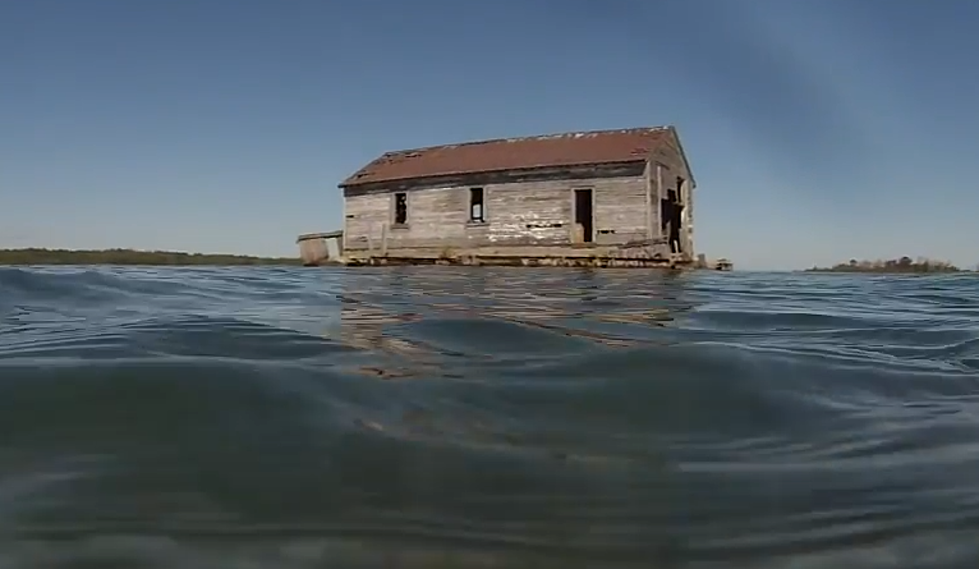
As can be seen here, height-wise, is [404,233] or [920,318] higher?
[404,233]

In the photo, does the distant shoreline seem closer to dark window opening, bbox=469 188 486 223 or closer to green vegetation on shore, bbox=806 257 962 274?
green vegetation on shore, bbox=806 257 962 274

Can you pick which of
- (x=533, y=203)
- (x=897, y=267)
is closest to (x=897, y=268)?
(x=897, y=267)

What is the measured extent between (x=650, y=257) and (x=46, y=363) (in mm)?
20862

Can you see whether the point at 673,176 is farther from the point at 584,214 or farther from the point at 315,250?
the point at 315,250

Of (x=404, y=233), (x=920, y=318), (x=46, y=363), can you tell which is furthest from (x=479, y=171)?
(x=46, y=363)

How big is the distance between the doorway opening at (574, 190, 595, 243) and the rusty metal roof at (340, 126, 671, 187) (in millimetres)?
1251

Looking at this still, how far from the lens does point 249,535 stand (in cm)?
156

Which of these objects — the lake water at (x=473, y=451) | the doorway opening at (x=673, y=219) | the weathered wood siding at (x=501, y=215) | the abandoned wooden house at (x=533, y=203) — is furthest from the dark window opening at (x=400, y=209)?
the lake water at (x=473, y=451)

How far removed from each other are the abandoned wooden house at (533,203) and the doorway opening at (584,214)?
44 millimetres

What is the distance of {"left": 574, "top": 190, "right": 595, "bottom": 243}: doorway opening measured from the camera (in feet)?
81.3

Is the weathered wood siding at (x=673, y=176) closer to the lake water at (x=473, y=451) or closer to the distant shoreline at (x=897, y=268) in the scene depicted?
the distant shoreline at (x=897, y=268)

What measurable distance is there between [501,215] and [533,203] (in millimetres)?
1298

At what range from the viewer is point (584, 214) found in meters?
25.9

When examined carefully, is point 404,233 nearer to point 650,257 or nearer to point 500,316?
point 650,257
